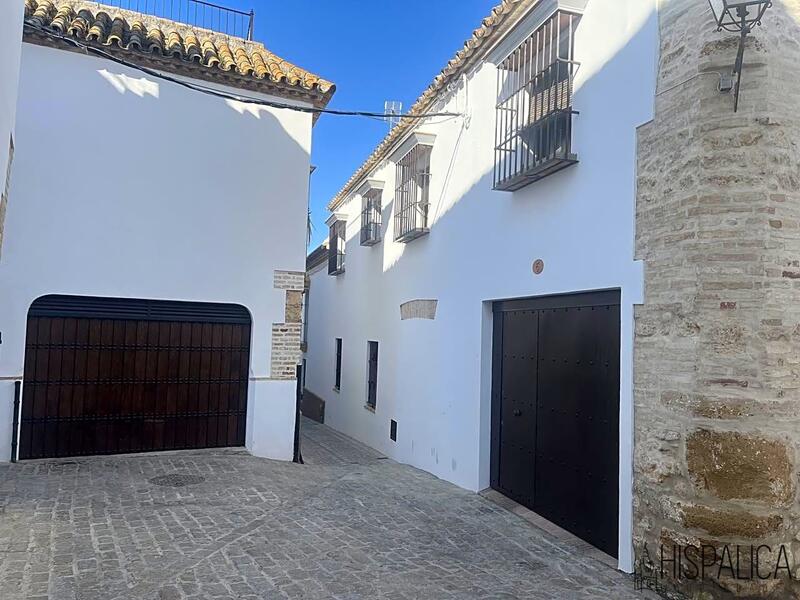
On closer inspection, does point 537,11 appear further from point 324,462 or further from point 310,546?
point 324,462

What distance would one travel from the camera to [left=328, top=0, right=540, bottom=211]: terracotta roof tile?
639cm

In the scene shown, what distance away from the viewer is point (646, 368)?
4.34 m

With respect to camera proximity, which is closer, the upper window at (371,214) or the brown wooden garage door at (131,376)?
the brown wooden garage door at (131,376)

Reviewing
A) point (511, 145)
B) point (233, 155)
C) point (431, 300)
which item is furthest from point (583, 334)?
point (233, 155)

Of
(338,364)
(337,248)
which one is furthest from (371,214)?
(338,364)

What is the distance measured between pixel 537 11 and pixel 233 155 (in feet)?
14.5

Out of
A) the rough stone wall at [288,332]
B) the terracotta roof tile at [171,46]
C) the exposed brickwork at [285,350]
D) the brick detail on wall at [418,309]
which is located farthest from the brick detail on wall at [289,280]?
the terracotta roof tile at [171,46]

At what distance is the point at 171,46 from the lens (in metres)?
7.71

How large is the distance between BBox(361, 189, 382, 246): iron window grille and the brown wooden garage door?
14.4ft

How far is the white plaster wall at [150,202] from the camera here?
23.3ft

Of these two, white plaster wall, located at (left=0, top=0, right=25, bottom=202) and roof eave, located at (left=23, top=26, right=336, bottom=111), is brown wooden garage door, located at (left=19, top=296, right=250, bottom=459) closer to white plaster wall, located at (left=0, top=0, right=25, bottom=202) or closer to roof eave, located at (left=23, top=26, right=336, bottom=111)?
white plaster wall, located at (left=0, top=0, right=25, bottom=202)

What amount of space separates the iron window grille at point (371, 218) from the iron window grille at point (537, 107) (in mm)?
5424

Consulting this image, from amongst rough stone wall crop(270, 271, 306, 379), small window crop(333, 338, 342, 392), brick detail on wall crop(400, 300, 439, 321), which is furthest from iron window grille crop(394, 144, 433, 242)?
small window crop(333, 338, 342, 392)

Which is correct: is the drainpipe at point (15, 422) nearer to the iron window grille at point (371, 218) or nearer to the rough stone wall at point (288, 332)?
the rough stone wall at point (288, 332)
